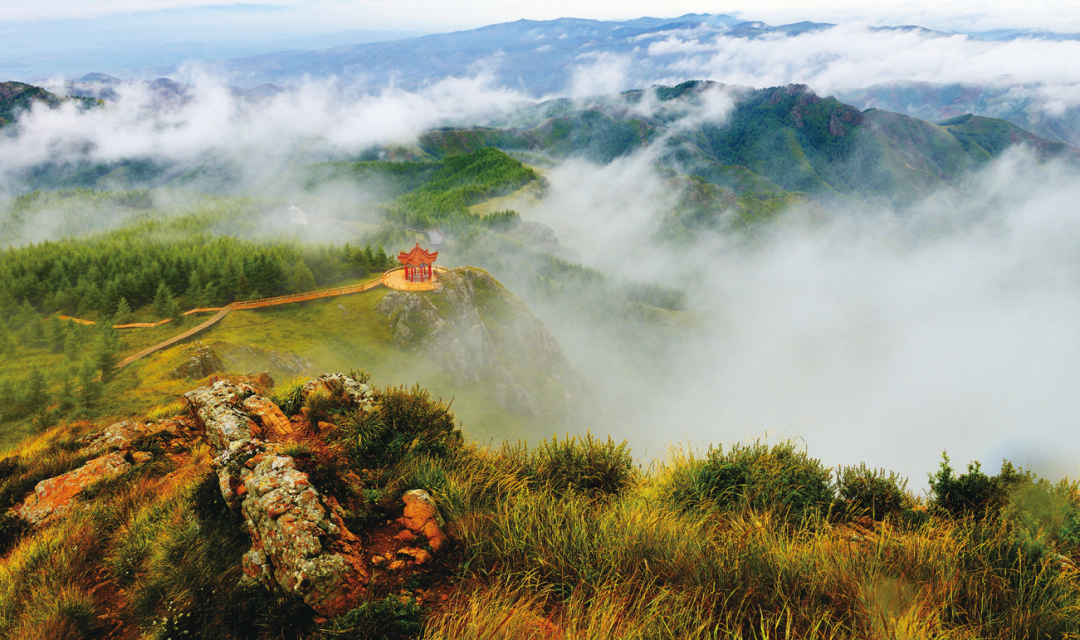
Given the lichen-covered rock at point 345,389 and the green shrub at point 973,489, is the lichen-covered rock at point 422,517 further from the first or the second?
the green shrub at point 973,489

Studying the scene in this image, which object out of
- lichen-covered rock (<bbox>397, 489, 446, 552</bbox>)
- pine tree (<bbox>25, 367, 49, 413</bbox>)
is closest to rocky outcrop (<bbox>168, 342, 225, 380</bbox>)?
pine tree (<bbox>25, 367, 49, 413</bbox>)

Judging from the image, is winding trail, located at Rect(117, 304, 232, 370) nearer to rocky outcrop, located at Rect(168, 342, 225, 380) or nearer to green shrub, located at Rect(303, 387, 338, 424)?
rocky outcrop, located at Rect(168, 342, 225, 380)

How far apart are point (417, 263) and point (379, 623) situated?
6005 centimetres

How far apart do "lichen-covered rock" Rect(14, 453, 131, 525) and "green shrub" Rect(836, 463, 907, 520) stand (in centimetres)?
1309

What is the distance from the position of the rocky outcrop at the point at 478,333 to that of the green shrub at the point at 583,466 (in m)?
47.8

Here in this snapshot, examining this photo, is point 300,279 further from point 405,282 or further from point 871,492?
point 871,492

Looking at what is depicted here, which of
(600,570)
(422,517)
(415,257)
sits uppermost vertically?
(600,570)

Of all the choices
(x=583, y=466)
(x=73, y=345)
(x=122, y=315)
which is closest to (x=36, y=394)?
(x=73, y=345)

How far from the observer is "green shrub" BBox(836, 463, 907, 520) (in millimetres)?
7324

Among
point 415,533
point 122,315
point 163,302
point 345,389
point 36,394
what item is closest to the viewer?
point 415,533

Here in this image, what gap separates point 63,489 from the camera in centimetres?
809

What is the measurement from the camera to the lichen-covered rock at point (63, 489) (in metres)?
7.58

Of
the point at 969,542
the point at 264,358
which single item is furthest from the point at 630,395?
the point at 969,542

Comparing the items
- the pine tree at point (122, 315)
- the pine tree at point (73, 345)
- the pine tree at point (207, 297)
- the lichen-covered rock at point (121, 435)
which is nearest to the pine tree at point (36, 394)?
the pine tree at point (73, 345)
